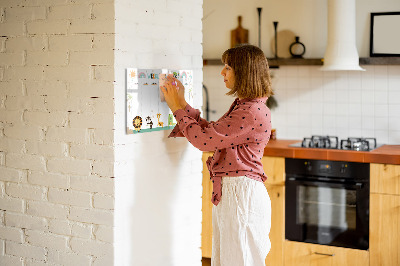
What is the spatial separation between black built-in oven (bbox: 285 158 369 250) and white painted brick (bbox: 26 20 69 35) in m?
2.11

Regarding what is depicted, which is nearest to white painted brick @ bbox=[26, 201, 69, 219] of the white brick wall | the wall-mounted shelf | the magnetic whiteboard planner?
the white brick wall

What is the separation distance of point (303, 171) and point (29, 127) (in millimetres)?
2095

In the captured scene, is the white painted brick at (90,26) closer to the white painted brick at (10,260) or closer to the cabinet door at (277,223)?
the white painted brick at (10,260)

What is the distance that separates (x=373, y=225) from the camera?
13.0 feet

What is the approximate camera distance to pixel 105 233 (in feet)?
8.51

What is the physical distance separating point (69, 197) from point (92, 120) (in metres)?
0.38

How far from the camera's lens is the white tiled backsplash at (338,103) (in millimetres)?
4520

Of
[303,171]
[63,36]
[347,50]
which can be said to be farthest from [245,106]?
[347,50]

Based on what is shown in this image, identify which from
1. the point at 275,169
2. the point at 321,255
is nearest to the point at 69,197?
the point at 275,169

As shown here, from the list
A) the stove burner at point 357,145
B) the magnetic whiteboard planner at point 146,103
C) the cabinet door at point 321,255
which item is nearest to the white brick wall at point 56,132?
the magnetic whiteboard planner at point 146,103

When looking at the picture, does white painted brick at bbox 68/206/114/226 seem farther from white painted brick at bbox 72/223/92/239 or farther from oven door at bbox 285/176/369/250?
oven door at bbox 285/176/369/250

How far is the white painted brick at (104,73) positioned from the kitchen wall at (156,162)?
3cm

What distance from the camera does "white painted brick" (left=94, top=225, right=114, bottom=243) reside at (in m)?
2.58

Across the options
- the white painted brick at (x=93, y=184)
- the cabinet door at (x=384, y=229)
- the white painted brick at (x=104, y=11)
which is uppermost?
the white painted brick at (x=104, y=11)
